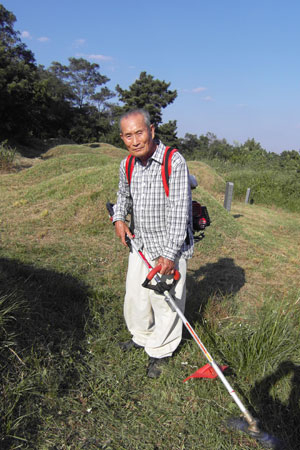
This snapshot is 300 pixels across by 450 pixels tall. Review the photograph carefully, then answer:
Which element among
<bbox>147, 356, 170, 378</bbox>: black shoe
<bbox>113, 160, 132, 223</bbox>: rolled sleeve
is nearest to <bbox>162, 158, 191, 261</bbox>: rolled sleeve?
<bbox>113, 160, 132, 223</bbox>: rolled sleeve

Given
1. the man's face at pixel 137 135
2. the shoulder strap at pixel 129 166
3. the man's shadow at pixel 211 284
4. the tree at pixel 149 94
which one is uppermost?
the tree at pixel 149 94

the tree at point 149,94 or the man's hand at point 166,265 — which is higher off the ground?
the tree at point 149,94

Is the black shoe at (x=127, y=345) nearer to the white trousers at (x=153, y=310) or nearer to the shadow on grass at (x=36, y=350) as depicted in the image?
the white trousers at (x=153, y=310)

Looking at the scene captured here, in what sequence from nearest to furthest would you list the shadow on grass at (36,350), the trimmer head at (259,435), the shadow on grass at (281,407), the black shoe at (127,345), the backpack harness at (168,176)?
the trimmer head at (259,435), the shadow on grass at (36,350), the shadow on grass at (281,407), the backpack harness at (168,176), the black shoe at (127,345)

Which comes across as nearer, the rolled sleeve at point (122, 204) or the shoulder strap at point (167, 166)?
the shoulder strap at point (167, 166)

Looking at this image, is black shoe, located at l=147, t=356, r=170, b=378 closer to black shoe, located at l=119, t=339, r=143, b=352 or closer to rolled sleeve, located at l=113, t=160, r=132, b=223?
black shoe, located at l=119, t=339, r=143, b=352

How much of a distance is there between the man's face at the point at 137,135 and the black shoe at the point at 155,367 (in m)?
1.60

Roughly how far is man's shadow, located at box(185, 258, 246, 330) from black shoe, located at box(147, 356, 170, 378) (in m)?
0.67

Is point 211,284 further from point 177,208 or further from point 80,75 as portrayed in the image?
point 80,75

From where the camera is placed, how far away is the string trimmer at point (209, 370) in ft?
6.44

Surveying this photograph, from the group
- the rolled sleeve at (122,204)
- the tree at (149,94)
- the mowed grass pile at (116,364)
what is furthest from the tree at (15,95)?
the rolled sleeve at (122,204)

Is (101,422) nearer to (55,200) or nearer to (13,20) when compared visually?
(55,200)

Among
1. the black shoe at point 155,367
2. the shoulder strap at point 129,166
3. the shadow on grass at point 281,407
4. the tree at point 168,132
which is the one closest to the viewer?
the shadow on grass at point 281,407

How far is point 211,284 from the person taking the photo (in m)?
4.65
